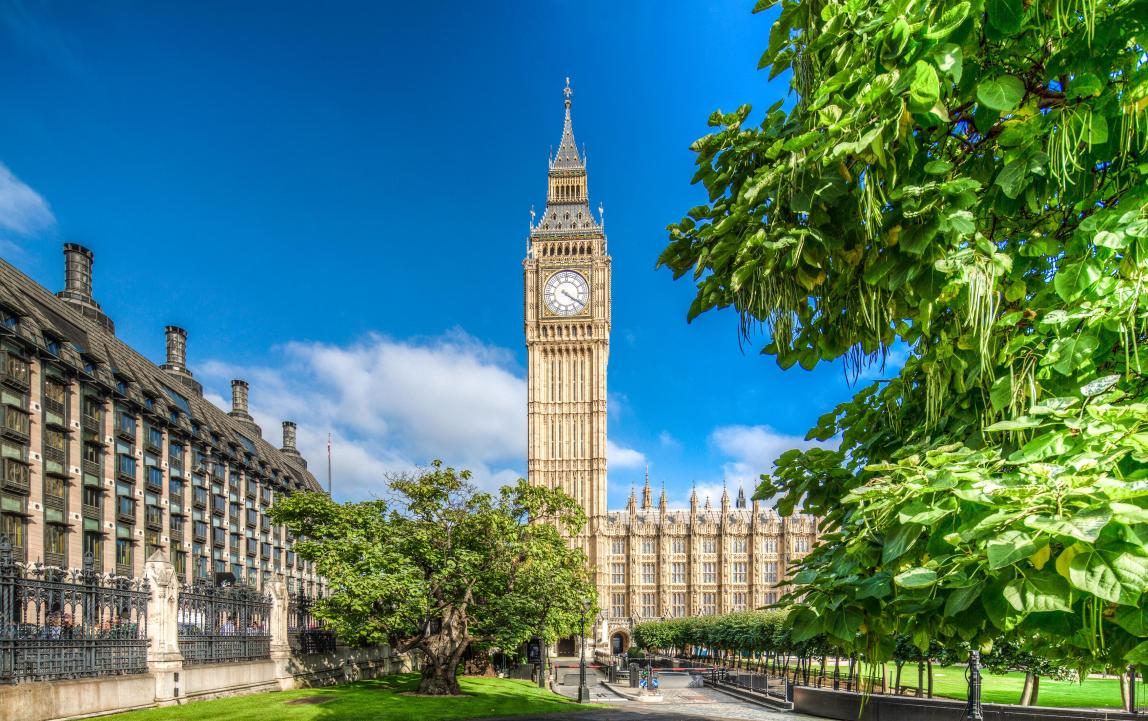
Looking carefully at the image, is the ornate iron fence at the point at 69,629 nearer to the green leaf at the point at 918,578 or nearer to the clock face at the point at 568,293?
the green leaf at the point at 918,578

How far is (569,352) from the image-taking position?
97000 mm

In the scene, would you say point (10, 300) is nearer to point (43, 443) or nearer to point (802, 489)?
point (43, 443)

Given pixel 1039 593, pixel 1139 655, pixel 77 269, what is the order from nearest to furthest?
pixel 1039 593, pixel 1139 655, pixel 77 269

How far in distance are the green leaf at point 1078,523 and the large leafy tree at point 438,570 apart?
28.0m

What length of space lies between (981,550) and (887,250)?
194 cm

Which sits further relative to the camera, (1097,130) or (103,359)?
(103,359)

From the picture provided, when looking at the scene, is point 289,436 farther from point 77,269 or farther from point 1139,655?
point 1139,655

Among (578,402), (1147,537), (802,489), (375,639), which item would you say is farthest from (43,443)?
(578,402)

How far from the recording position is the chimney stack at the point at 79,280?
56.3 meters

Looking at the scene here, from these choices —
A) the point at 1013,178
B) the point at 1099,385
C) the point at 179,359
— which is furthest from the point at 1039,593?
the point at 179,359

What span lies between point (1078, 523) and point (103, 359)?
189 feet

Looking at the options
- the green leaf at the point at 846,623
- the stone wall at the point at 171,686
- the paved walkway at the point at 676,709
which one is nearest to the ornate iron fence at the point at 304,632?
the stone wall at the point at 171,686

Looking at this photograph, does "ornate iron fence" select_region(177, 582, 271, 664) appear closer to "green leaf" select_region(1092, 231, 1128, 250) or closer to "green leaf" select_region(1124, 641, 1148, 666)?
"green leaf" select_region(1124, 641, 1148, 666)

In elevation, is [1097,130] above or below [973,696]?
above
